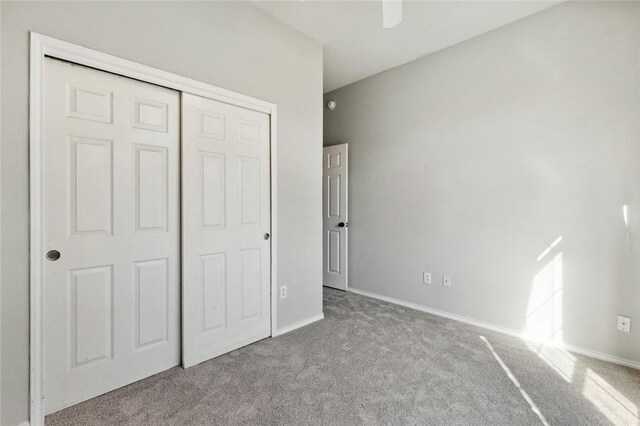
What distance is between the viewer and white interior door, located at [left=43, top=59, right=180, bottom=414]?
1.63 m

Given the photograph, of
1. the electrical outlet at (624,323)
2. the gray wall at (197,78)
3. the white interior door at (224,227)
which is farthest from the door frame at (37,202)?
the electrical outlet at (624,323)

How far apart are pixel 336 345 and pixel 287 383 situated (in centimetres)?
63

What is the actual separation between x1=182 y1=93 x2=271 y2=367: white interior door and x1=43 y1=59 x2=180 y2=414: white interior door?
0.32 ft

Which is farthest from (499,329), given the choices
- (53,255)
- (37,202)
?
(37,202)

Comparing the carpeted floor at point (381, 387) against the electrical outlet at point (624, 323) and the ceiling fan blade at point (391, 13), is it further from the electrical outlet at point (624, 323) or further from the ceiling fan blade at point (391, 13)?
the ceiling fan blade at point (391, 13)

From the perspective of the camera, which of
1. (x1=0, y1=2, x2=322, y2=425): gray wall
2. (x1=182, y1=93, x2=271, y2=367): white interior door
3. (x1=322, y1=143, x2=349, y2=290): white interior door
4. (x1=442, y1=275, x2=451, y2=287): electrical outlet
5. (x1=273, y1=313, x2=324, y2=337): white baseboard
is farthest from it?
(x1=322, y1=143, x2=349, y2=290): white interior door

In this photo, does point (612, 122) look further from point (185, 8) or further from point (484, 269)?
point (185, 8)

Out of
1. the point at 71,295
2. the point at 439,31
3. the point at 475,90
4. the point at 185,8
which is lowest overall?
the point at 71,295

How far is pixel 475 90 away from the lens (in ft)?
9.48

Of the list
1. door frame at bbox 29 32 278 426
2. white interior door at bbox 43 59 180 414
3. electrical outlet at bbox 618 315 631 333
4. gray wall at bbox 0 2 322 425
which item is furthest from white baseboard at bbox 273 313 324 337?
electrical outlet at bbox 618 315 631 333

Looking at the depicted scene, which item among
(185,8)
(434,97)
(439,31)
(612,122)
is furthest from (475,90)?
(185,8)

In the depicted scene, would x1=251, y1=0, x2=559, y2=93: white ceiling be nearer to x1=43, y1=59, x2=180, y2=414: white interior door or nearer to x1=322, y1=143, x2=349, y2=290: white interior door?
x1=322, y1=143, x2=349, y2=290: white interior door

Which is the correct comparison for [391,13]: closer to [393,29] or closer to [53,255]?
[393,29]

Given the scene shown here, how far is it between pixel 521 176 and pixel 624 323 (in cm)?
129
